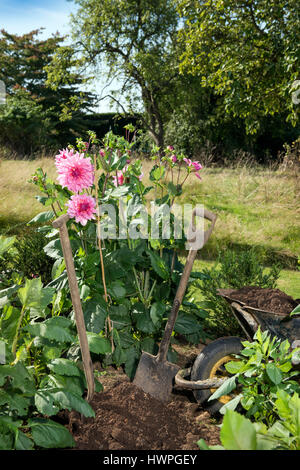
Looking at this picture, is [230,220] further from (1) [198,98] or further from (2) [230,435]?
(1) [198,98]

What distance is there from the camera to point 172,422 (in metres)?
1.99

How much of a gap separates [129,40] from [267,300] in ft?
52.4

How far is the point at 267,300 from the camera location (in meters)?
2.44

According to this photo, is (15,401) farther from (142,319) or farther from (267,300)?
(267,300)

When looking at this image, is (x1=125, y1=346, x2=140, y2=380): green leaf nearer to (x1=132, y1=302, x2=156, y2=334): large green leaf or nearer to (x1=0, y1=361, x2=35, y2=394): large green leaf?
(x1=132, y1=302, x2=156, y2=334): large green leaf

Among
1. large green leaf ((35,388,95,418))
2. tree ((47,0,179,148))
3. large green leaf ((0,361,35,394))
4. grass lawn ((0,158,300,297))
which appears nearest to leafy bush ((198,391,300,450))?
large green leaf ((35,388,95,418))

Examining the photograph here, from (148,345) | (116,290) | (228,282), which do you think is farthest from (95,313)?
(228,282)

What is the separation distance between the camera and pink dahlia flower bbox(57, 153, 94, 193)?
2070mm

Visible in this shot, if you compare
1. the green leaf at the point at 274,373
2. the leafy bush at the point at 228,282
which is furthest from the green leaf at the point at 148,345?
the green leaf at the point at 274,373

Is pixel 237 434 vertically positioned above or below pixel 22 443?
above

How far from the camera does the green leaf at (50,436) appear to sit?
158cm

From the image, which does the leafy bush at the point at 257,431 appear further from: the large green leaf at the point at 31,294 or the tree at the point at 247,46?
the tree at the point at 247,46

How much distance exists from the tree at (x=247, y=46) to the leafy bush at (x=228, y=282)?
5.25 m
